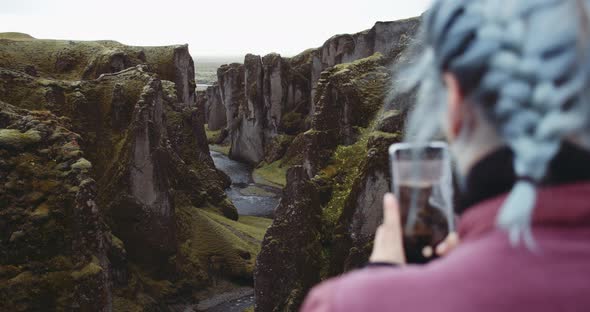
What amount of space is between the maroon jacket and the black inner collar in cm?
5

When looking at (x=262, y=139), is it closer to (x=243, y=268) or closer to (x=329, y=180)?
(x=243, y=268)

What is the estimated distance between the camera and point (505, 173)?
1.92 meters

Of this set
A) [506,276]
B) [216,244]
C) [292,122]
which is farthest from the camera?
[292,122]

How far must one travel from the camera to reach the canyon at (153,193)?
2083 centimetres

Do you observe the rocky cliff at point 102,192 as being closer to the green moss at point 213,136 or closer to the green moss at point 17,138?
the green moss at point 17,138

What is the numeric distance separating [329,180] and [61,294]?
1176 cm

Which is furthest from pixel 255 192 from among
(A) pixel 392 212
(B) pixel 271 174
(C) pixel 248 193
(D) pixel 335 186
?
(A) pixel 392 212

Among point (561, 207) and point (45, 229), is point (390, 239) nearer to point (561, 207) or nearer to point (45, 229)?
point (561, 207)

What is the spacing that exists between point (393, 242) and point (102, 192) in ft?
108

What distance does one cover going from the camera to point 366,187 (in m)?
20.1

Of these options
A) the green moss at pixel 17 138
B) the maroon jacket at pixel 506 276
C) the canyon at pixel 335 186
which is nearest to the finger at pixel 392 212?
the maroon jacket at pixel 506 276

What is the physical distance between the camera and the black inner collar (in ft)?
6.02

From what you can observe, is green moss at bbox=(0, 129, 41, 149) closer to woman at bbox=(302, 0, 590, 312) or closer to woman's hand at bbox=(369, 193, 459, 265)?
woman's hand at bbox=(369, 193, 459, 265)

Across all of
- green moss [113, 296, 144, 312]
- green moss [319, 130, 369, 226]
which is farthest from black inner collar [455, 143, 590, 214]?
green moss [113, 296, 144, 312]
